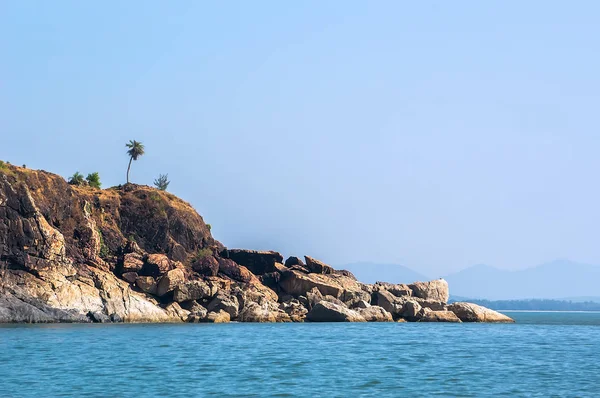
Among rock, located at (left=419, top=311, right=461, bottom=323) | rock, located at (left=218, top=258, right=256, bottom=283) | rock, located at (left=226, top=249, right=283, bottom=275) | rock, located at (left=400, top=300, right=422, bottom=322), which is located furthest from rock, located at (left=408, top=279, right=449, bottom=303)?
rock, located at (left=218, top=258, right=256, bottom=283)

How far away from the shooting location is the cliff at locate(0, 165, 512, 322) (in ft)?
264

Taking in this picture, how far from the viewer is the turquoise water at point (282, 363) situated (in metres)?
36.5

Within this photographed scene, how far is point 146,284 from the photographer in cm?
8888

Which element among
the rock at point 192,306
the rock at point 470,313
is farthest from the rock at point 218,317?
the rock at point 470,313

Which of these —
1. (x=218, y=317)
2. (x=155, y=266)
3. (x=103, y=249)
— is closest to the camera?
(x=218, y=317)

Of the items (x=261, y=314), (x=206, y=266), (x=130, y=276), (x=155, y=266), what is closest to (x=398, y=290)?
(x=261, y=314)

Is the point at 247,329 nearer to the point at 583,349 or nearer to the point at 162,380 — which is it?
the point at 583,349

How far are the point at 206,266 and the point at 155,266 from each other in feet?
32.4

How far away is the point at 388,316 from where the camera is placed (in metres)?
98.6

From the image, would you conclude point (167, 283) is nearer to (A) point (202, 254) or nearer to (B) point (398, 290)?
(A) point (202, 254)

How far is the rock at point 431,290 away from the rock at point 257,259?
1899 cm

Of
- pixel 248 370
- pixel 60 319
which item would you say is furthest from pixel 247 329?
pixel 248 370

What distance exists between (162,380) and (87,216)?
58.7m

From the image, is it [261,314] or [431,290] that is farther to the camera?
[431,290]
